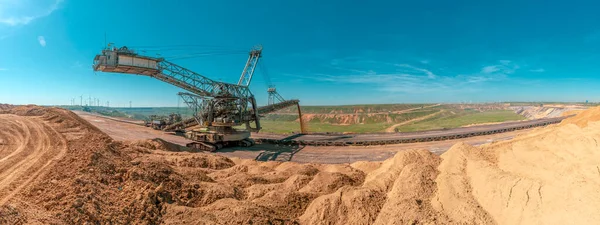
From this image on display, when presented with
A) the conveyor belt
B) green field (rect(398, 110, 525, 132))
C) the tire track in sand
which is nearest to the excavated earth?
the tire track in sand

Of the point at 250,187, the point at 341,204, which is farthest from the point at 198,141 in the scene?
the point at 341,204

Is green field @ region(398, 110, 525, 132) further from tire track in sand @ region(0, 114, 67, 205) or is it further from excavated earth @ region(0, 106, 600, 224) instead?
tire track in sand @ region(0, 114, 67, 205)

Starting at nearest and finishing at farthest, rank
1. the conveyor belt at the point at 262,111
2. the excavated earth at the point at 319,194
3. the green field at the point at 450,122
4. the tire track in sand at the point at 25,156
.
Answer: the excavated earth at the point at 319,194 < the tire track in sand at the point at 25,156 < the conveyor belt at the point at 262,111 < the green field at the point at 450,122

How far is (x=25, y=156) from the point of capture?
1162cm

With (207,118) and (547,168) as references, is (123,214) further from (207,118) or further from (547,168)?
(207,118)

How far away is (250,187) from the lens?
10.2m

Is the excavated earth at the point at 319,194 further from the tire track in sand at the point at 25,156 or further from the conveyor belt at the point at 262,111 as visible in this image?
the conveyor belt at the point at 262,111

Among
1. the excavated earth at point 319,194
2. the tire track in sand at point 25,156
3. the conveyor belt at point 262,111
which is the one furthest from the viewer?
the conveyor belt at point 262,111

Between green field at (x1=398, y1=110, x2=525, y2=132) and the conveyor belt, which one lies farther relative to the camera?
green field at (x1=398, y1=110, x2=525, y2=132)

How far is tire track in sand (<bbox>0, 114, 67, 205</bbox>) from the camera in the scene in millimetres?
8047

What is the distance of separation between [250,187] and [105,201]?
475 cm

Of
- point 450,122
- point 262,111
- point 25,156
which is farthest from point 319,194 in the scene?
point 450,122

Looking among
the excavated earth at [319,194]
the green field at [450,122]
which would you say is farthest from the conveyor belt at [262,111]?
the green field at [450,122]

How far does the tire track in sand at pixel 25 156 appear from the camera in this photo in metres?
8.05
